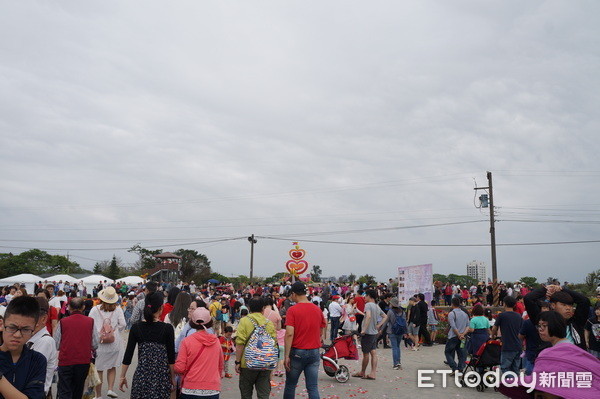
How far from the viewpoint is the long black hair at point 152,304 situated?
5.53 meters

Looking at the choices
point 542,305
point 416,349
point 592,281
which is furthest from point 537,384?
point 592,281

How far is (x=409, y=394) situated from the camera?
29.6 ft

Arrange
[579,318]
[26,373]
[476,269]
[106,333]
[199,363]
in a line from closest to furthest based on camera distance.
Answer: [26,373] < [199,363] < [579,318] < [106,333] < [476,269]

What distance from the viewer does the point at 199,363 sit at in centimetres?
532

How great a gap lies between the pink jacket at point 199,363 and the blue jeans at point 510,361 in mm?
5613

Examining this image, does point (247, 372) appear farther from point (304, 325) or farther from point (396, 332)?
point (396, 332)

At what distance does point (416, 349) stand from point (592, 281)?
25545mm

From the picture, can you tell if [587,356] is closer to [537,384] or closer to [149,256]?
[537,384]

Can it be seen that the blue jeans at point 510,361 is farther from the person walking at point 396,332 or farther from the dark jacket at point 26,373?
the dark jacket at point 26,373

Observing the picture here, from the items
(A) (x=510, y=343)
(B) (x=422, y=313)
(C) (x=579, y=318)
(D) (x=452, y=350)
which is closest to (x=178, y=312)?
(C) (x=579, y=318)

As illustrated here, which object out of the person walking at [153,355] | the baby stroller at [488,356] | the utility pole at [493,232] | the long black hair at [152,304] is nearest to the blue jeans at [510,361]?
the baby stroller at [488,356]

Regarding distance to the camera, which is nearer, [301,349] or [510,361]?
[301,349]

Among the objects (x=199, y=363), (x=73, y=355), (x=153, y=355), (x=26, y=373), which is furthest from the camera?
(x=73, y=355)

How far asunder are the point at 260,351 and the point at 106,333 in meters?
3.13
